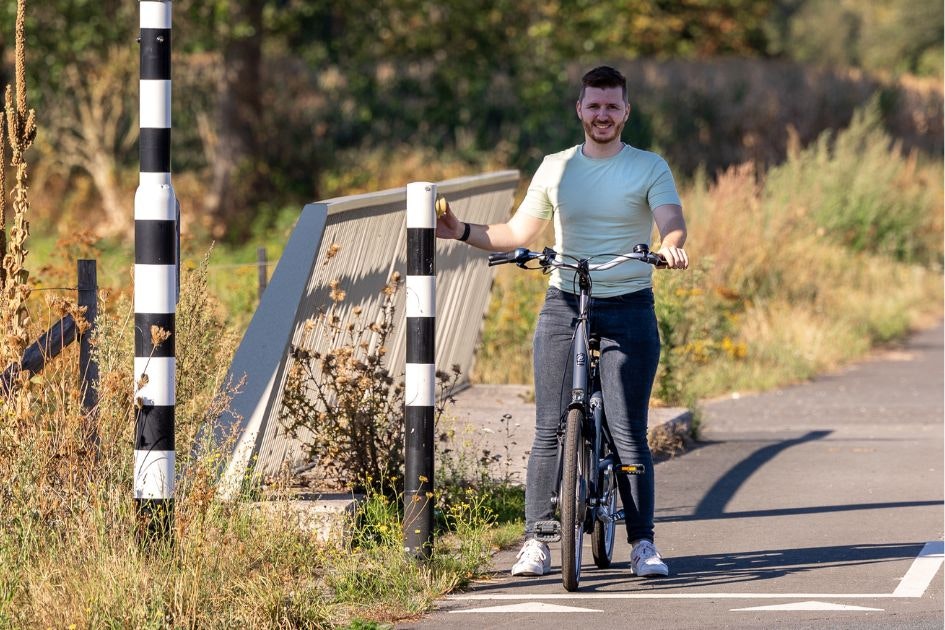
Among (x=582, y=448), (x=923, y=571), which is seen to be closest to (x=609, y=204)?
(x=582, y=448)

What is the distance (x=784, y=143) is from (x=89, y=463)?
24.9 metres

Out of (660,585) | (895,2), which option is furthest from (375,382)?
(895,2)

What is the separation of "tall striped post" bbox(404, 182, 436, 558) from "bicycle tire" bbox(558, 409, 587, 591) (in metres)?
0.50

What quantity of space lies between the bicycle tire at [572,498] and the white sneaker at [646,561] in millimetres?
411

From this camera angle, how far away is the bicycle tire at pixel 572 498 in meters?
5.99

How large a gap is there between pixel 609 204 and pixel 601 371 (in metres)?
0.66

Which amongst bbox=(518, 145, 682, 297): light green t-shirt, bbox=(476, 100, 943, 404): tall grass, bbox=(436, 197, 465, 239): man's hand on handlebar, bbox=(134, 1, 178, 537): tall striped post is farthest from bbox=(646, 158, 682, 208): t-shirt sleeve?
bbox=(476, 100, 943, 404): tall grass

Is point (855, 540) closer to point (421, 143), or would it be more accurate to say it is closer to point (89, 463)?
point (89, 463)

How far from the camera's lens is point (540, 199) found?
6367mm

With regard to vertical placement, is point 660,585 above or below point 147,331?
below

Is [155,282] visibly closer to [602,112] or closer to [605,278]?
[605,278]

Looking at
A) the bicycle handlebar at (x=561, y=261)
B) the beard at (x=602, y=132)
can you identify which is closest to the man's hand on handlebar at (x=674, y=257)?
the bicycle handlebar at (x=561, y=261)

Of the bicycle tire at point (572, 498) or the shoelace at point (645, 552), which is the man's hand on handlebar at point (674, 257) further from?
the shoelace at point (645, 552)

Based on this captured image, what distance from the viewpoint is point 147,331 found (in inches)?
222
